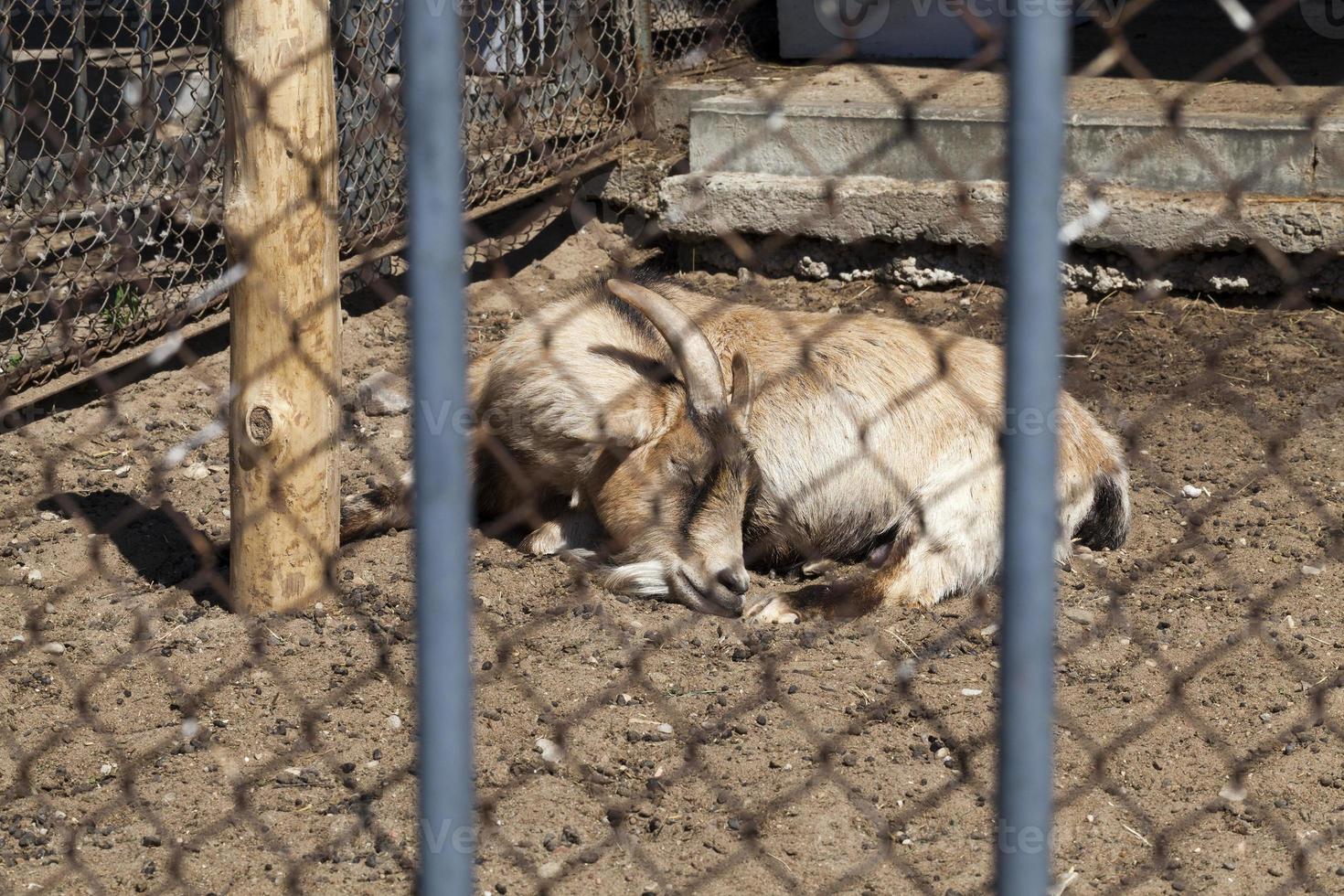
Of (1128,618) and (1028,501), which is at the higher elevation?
(1028,501)

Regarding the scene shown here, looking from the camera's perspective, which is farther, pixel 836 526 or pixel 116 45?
pixel 116 45

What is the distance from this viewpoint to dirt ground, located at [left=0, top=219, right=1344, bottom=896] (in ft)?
9.56

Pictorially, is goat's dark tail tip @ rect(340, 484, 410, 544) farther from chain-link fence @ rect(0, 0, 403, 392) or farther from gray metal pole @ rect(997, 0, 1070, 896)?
gray metal pole @ rect(997, 0, 1070, 896)

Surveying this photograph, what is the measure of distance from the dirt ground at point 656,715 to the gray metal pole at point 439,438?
1.34 m

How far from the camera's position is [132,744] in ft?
10.9

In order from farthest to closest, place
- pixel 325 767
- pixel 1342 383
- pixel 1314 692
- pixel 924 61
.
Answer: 1. pixel 924 61
2. pixel 1342 383
3. pixel 1314 692
4. pixel 325 767

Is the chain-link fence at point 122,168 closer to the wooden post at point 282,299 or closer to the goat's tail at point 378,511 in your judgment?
the goat's tail at point 378,511

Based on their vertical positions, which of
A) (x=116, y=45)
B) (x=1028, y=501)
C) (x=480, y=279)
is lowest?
(x=480, y=279)

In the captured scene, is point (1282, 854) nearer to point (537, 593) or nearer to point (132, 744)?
point (537, 593)

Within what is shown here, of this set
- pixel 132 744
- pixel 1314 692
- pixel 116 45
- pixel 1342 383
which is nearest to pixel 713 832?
pixel 132 744

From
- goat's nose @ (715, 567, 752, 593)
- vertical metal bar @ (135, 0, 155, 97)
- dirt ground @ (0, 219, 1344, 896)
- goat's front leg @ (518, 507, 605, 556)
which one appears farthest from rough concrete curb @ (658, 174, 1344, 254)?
vertical metal bar @ (135, 0, 155, 97)

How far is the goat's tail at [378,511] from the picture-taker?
4473 mm

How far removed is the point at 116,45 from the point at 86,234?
726mm

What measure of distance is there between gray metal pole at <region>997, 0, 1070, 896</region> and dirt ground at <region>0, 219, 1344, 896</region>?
57.6 inches
